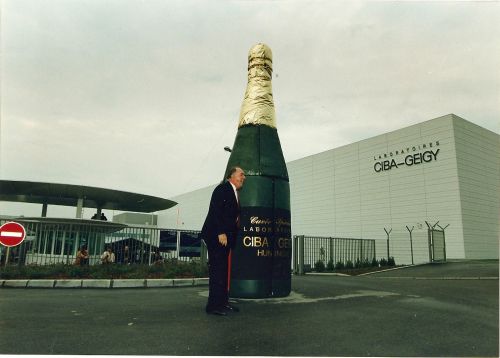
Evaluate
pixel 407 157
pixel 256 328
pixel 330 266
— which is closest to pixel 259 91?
pixel 256 328

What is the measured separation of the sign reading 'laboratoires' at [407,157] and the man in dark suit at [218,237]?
23364 millimetres

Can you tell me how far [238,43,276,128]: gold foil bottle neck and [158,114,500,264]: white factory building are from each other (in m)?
17.9

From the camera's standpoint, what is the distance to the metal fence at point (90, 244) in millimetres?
10594

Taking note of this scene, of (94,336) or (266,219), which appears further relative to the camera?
(266,219)

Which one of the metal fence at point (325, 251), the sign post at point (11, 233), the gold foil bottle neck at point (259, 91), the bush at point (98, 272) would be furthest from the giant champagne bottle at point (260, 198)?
the metal fence at point (325, 251)

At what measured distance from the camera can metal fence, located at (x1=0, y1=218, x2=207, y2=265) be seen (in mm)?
10594

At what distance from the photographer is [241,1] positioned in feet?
18.3

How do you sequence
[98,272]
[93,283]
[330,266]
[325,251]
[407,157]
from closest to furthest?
[93,283] < [98,272] < [330,266] < [325,251] < [407,157]

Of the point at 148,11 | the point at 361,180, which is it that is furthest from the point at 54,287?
the point at 361,180

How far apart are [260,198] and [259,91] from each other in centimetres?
201

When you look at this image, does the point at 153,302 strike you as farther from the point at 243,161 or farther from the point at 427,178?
the point at 427,178

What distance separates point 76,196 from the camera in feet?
85.4

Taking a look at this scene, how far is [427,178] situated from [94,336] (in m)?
25.2

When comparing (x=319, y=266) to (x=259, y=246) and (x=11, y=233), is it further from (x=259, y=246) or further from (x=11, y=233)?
(x=11, y=233)
